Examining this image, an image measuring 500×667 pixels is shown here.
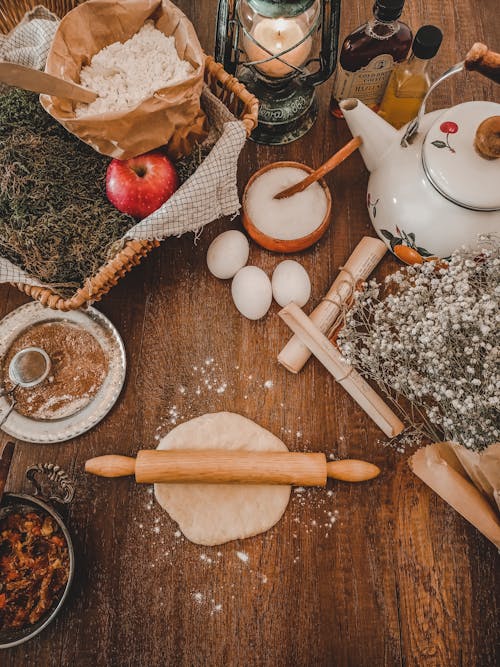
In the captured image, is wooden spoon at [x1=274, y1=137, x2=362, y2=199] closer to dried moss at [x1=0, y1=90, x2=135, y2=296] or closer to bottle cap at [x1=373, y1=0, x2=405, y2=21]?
bottle cap at [x1=373, y1=0, x2=405, y2=21]

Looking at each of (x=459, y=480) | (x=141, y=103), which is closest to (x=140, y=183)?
(x=141, y=103)

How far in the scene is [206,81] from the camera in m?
1.04

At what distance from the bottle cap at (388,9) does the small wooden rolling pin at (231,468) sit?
0.78m

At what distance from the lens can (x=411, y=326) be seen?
0.86 m

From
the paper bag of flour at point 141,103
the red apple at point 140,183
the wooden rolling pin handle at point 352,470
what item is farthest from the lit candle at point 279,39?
the wooden rolling pin handle at point 352,470

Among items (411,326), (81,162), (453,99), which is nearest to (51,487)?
(81,162)

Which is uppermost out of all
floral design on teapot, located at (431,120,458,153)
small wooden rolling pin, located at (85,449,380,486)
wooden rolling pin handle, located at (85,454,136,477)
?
floral design on teapot, located at (431,120,458,153)

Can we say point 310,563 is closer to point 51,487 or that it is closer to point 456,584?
point 456,584

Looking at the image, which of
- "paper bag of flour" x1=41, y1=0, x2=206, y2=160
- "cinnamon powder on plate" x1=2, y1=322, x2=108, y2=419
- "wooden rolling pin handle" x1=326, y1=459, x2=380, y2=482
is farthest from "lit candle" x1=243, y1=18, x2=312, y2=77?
"wooden rolling pin handle" x1=326, y1=459, x2=380, y2=482

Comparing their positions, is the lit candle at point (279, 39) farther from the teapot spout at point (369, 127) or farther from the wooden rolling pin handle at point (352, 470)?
the wooden rolling pin handle at point (352, 470)

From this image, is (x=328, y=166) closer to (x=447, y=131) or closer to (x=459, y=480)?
Answer: (x=447, y=131)

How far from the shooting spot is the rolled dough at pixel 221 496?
95cm

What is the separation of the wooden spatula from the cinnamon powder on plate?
0.43m

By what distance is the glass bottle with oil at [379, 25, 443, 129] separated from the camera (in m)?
0.88
